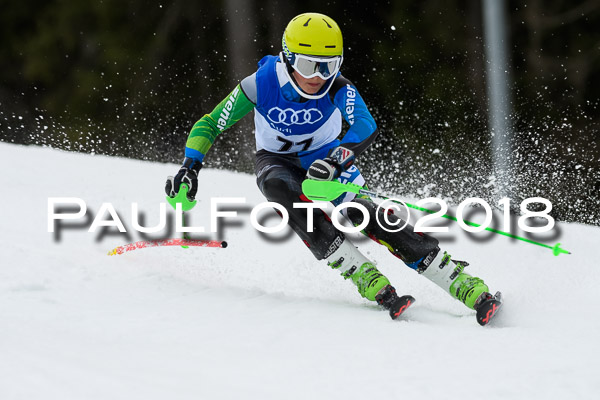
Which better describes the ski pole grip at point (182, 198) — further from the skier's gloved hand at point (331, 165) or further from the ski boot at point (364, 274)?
the ski boot at point (364, 274)

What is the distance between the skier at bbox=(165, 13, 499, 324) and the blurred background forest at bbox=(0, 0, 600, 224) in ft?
12.7

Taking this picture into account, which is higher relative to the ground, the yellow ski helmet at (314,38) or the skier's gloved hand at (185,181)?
the yellow ski helmet at (314,38)

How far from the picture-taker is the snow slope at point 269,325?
8.24 ft

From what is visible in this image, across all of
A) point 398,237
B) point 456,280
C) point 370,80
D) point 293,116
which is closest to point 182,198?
point 293,116

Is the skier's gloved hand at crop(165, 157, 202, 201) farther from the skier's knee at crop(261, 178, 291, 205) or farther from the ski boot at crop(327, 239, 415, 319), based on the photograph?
the ski boot at crop(327, 239, 415, 319)

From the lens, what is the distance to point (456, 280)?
12.2 feet

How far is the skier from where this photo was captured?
3.71 meters

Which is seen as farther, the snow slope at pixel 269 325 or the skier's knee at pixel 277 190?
the skier's knee at pixel 277 190

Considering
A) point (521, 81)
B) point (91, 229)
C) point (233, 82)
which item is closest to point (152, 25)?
point (233, 82)

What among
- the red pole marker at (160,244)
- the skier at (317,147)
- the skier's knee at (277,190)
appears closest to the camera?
the skier at (317,147)

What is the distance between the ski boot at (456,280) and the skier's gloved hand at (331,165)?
2.07ft

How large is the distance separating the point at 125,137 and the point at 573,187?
1063cm

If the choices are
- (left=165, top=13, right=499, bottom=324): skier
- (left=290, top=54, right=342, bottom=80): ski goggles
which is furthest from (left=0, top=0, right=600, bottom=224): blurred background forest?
(left=290, top=54, right=342, bottom=80): ski goggles

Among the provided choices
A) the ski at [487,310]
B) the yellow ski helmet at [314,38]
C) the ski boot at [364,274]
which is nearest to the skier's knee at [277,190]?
the ski boot at [364,274]
